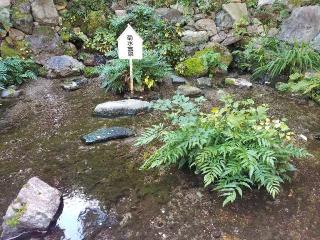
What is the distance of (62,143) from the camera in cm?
566

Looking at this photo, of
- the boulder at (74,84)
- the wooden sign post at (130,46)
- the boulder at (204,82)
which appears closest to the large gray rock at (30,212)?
the wooden sign post at (130,46)

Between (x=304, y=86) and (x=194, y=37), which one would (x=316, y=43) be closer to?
(x=304, y=86)

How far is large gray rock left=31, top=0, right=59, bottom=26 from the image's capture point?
32.5ft

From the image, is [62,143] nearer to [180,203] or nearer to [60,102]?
[60,102]

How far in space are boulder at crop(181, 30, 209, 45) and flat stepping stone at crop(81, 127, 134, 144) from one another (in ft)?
15.2

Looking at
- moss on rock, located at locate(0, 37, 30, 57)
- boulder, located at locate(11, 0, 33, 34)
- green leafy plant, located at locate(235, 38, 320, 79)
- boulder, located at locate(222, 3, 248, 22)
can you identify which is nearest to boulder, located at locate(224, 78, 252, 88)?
green leafy plant, located at locate(235, 38, 320, 79)

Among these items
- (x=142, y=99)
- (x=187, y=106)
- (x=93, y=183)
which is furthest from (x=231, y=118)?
(x=142, y=99)

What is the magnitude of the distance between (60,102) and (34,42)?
317 cm

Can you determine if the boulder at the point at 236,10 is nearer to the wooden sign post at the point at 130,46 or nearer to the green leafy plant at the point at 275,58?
the green leafy plant at the point at 275,58

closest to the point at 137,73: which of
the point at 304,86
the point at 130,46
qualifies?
the point at 130,46

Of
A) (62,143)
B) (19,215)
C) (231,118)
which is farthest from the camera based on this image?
(62,143)

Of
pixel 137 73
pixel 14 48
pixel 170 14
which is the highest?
pixel 170 14

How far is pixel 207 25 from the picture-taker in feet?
33.0

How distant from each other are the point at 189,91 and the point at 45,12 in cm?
512
